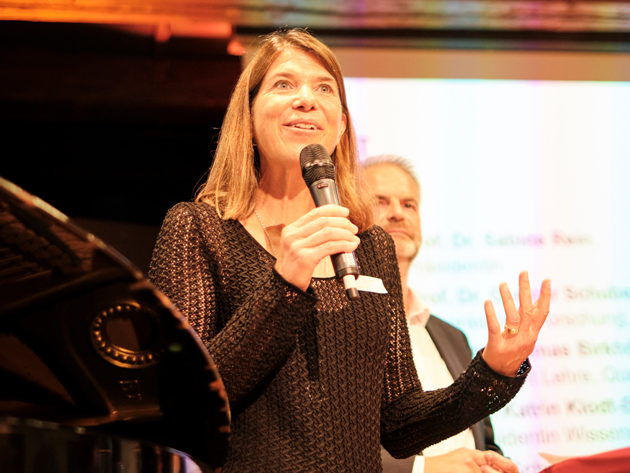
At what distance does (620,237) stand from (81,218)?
2567 millimetres

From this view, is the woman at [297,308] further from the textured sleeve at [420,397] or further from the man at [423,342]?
the man at [423,342]

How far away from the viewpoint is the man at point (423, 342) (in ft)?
7.23

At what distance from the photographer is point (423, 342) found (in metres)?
2.75

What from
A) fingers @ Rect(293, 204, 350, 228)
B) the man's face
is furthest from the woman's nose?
the man's face

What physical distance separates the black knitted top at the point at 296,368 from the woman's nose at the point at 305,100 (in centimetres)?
30

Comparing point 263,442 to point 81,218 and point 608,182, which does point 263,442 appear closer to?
point 81,218

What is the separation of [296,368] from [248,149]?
1.78ft

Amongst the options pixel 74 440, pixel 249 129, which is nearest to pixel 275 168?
pixel 249 129

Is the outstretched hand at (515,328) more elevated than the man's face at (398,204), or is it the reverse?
the man's face at (398,204)

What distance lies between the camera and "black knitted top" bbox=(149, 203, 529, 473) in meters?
1.14

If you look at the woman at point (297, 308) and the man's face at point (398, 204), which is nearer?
the woman at point (297, 308)

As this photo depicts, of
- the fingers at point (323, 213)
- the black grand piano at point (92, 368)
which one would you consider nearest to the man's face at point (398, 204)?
the fingers at point (323, 213)

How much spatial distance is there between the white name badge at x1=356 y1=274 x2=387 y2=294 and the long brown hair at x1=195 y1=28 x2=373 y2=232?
0.61 feet

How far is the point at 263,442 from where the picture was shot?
1234 millimetres
